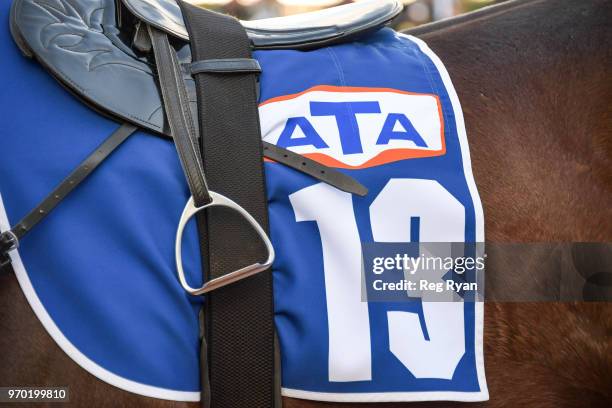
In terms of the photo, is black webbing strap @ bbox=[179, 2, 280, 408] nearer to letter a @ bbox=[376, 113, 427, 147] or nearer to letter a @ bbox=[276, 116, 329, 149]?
letter a @ bbox=[276, 116, 329, 149]

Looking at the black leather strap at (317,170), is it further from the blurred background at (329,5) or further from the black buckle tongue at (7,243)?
the blurred background at (329,5)

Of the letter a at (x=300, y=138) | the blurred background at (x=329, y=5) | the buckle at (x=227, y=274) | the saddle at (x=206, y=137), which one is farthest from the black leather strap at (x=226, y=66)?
the blurred background at (x=329, y=5)

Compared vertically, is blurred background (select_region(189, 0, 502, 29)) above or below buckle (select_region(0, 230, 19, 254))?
above

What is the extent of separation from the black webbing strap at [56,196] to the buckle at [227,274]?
196 mm

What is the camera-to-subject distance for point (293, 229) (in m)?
1.42

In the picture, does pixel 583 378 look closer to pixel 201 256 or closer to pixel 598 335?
pixel 598 335

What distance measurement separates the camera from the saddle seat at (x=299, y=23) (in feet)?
4.91

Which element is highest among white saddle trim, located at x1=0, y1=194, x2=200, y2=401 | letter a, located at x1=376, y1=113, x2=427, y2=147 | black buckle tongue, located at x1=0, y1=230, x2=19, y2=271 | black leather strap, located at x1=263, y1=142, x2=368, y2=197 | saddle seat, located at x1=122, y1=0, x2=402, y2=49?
saddle seat, located at x1=122, y1=0, x2=402, y2=49

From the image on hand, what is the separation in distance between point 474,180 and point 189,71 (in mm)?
670

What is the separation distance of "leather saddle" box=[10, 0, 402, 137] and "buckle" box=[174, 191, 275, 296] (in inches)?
7.0

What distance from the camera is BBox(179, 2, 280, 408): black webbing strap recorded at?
4.47 feet

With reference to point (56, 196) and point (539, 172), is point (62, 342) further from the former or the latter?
point (539, 172)

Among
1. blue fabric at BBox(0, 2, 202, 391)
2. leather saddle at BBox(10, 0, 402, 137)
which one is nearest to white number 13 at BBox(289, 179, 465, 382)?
blue fabric at BBox(0, 2, 202, 391)

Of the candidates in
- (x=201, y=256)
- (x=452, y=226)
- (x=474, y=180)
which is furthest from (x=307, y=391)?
(x=474, y=180)
